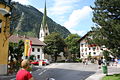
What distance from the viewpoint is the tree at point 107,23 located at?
14.7 meters

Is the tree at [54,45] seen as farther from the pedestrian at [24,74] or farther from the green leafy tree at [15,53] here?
the pedestrian at [24,74]

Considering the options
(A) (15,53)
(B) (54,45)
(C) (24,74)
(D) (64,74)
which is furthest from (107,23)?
(B) (54,45)

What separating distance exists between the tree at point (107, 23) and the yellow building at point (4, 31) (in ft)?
31.6

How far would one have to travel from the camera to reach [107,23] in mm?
14984

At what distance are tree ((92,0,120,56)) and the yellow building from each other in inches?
379

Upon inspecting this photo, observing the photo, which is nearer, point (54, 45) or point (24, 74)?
point (24, 74)

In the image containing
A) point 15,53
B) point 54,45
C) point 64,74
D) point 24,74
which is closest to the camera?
point 24,74

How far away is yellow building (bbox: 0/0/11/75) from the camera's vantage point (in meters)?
19.2

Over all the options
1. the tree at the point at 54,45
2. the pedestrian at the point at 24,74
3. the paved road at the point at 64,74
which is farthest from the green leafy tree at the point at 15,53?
the tree at the point at 54,45

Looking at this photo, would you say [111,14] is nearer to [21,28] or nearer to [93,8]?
[93,8]

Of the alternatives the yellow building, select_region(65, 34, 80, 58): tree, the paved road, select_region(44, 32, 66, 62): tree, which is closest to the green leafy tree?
the paved road

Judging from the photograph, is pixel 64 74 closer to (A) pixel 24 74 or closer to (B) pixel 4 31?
(B) pixel 4 31

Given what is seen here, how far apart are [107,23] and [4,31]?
11186 mm

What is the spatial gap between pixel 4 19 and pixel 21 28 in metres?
177
